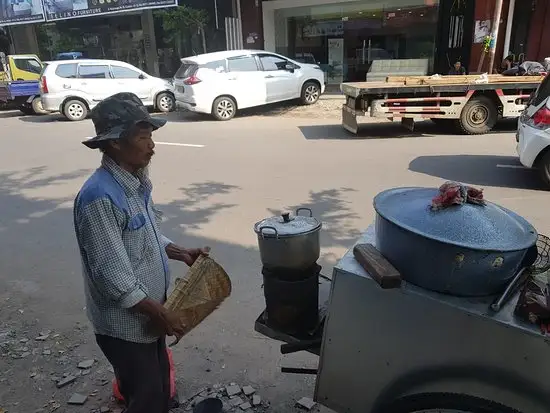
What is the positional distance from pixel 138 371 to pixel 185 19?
18.5 metres

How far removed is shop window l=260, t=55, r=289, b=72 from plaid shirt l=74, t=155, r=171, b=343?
11222 mm

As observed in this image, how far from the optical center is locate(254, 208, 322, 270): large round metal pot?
84.7 inches

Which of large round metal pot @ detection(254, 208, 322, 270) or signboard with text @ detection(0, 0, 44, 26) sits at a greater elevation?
signboard with text @ detection(0, 0, 44, 26)

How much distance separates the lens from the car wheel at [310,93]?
534 inches

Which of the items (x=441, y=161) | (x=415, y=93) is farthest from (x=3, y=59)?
(x=441, y=161)

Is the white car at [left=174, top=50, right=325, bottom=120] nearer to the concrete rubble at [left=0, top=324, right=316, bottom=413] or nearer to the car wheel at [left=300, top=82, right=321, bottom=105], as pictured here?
the car wheel at [left=300, top=82, right=321, bottom=105]

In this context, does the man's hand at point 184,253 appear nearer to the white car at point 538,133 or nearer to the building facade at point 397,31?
the white car at point 538,133

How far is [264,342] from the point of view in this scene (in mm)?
3152

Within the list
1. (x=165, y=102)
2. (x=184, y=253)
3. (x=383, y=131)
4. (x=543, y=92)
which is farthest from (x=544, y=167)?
(x=165, y=102)

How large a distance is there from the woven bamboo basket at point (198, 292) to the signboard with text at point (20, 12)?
2275 cm

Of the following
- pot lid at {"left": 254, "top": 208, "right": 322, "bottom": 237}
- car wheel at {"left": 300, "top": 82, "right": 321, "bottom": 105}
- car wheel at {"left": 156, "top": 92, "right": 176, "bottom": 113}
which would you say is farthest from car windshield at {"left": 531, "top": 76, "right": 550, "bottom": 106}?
car wheel at {"left": 156, "top": 92, "right": 176, "bottom": 113}

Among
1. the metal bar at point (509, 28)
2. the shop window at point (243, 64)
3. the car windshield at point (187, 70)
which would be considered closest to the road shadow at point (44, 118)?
the car windshield at point (187, 70)

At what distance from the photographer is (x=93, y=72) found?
1324 cm

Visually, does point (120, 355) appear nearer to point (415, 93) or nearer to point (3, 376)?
point (3, 376)
